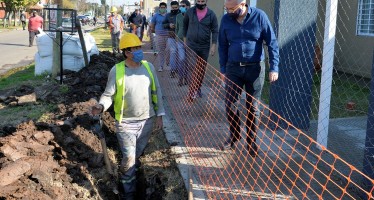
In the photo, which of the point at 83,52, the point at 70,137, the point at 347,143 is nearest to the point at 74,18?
the point at 83,52

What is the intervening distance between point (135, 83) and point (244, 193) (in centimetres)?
157

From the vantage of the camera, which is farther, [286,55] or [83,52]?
[83,52]

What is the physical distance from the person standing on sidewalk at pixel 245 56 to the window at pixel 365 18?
22.2ft

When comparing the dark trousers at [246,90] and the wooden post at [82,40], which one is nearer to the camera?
the dark trousers at [246,90]

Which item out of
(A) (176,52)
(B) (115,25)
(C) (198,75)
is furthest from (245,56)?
(B) (115,25)

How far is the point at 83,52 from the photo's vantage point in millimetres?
10445

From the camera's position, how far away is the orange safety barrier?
3.97 m

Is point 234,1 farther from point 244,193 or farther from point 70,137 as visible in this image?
point 70,137

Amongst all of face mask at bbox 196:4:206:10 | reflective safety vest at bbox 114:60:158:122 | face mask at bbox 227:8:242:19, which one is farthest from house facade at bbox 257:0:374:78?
reflective safety vest at bbox 114:60:158:122

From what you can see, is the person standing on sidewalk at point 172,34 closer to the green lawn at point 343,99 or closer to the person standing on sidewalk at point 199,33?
the person standing on sidewalk at point 199,33

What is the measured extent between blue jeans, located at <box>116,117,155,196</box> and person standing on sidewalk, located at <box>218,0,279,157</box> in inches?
40.0

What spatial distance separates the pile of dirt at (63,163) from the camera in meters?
4.04

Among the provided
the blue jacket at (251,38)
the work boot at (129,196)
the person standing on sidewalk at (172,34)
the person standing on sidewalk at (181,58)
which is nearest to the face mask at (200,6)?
the person standing on sidewalk at (181,58)

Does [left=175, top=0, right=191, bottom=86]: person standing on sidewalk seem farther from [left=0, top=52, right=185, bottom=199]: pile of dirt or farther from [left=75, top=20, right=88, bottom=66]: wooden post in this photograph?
[left=0, top=52, right=185, bottom=199]: pile of dirt
